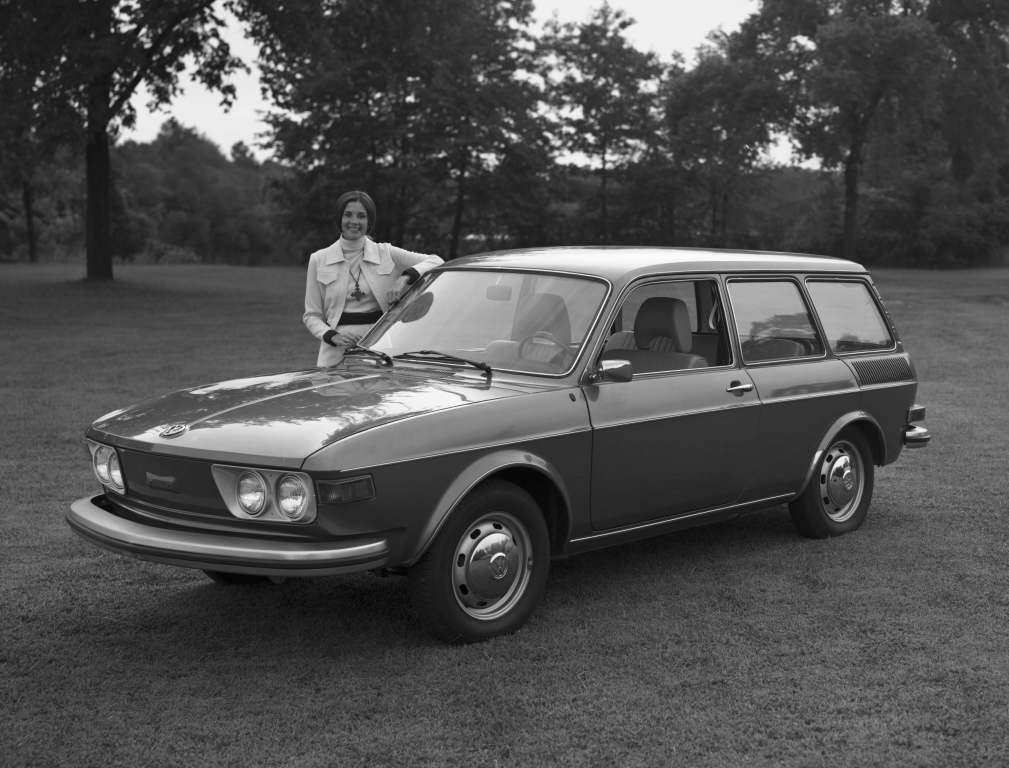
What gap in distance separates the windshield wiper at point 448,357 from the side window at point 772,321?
5.55ft

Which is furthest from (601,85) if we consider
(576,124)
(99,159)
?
(99,159)

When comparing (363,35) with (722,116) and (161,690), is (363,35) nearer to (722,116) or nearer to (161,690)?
(722,116)

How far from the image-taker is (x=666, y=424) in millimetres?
6219

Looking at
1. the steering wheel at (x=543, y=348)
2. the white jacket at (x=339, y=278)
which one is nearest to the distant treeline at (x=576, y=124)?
the white jacket at (x=339, y=278)

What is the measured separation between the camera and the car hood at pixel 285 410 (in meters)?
4.99

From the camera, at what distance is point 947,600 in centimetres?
617

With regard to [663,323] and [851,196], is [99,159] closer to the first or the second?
[663,323]

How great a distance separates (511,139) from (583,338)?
46.9 metres

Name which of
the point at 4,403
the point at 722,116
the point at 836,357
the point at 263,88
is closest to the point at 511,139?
the point at 722,116

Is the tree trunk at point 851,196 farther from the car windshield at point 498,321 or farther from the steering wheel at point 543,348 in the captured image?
the steering wheel at point 543,348

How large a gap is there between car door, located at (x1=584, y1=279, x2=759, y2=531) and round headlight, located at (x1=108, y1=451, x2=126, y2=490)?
6.88 ft

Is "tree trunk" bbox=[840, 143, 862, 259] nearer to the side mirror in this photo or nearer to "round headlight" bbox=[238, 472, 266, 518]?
the side mirror

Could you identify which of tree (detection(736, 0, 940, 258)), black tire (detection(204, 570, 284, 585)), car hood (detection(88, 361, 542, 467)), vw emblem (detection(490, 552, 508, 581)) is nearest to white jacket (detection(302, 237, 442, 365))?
car hood (detection(88, 361, 542, 467))

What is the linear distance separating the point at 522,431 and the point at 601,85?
2199 inches
